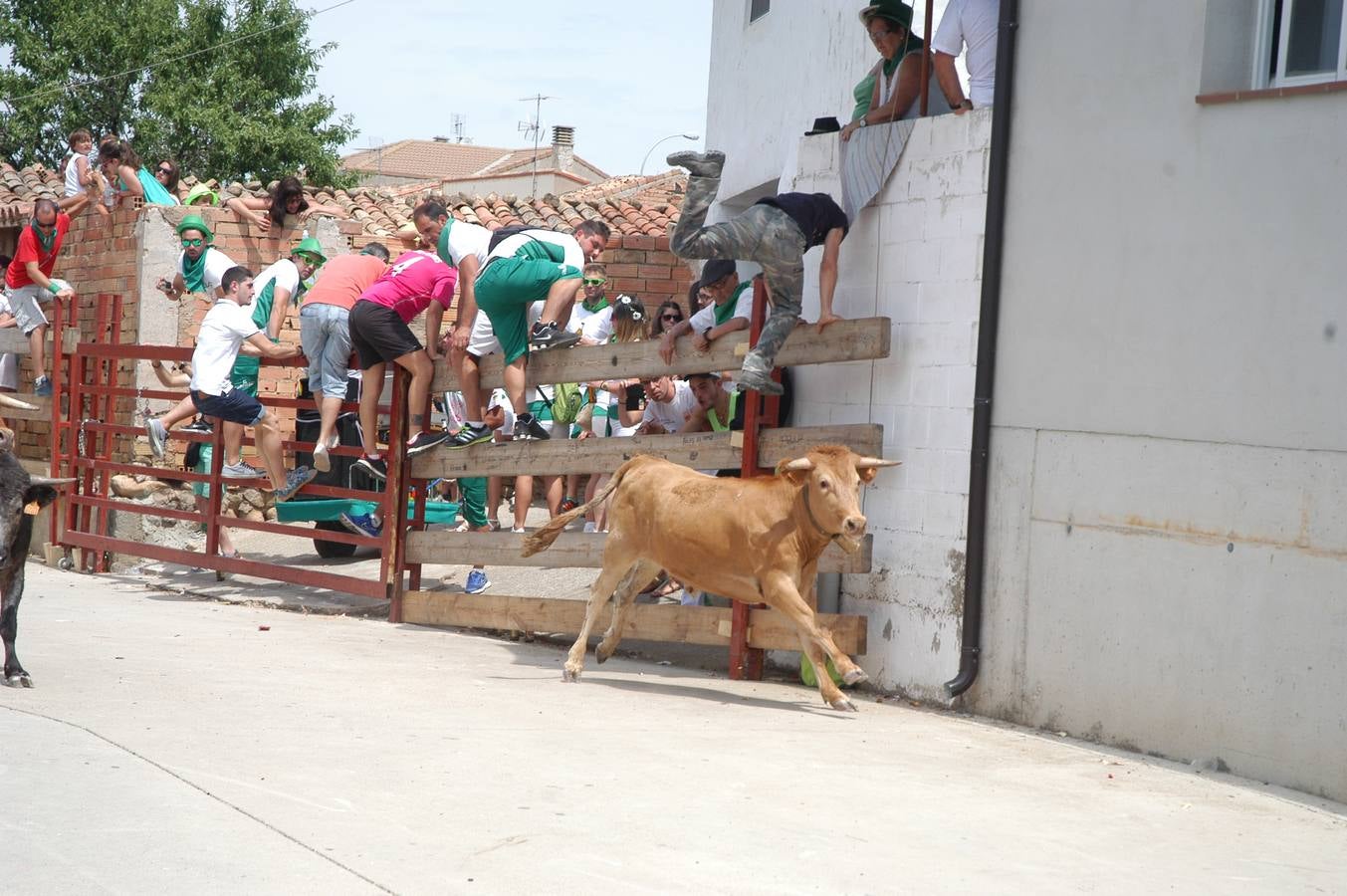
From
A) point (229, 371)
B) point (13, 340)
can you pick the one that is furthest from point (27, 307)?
point (229, 371)

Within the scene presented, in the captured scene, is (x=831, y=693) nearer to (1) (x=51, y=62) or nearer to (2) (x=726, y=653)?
(2) (x=726, y=653)

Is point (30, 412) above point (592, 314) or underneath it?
underneath

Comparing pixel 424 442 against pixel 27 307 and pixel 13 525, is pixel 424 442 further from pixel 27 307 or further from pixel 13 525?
pixel 27 307

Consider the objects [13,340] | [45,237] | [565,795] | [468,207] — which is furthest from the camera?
[468,207]

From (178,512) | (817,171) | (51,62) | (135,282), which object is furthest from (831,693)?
(51,62)

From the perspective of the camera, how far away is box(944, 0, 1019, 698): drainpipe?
7.88m

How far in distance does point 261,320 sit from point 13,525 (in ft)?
15.5

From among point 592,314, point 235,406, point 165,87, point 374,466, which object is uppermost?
point 165,87

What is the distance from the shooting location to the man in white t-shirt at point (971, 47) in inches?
327

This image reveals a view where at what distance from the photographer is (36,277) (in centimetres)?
1477

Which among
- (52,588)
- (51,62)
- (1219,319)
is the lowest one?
(52,588)

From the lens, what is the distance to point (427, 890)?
4539 mm

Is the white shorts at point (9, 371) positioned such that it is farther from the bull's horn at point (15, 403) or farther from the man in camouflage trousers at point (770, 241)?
the man in camouflage trousers at point (770, 241)

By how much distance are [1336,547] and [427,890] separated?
4.12 metres
